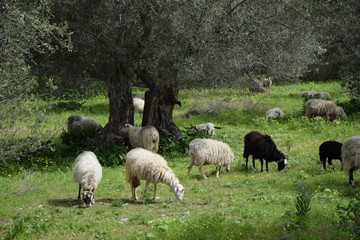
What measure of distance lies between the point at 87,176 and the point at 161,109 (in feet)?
29.4

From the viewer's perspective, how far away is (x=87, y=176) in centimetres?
1448

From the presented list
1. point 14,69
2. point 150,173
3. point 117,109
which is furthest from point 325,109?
point 14,69

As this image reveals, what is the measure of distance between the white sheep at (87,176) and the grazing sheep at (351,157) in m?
7.13

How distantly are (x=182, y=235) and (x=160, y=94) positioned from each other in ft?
41.4

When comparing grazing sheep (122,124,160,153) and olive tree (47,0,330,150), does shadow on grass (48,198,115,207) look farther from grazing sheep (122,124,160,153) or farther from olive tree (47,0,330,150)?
olive tree (47,0,330,150)

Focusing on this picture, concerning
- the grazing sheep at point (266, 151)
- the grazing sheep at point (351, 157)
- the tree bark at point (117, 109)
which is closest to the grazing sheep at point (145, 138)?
the tree bark at point (117, 109)

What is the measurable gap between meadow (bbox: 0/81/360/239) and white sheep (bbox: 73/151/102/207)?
33 cm

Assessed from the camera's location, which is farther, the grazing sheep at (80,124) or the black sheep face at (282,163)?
the grazing sheep at (80,124)

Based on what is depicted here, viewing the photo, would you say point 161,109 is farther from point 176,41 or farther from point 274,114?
point 274,114

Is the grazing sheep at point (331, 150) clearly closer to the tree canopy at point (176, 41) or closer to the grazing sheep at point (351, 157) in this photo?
the grazing sheep at point (351, 157)

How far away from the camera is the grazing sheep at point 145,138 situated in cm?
2048

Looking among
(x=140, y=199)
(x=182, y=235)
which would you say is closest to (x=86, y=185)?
(x=140, y=199)

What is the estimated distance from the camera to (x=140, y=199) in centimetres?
1515

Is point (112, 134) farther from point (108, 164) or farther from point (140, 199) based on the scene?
point (140, 199)
